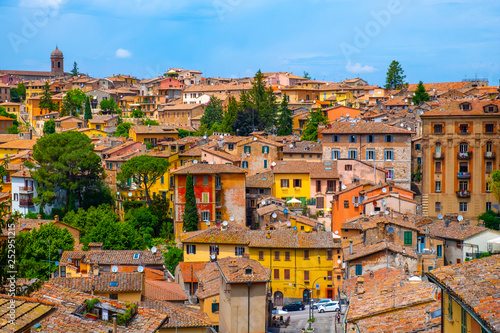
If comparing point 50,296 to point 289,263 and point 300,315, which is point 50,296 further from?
point 289,263

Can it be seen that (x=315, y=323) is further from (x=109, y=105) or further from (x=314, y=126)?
(x=109, y=105)

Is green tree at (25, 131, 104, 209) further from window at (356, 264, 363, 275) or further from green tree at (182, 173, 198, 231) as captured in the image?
window at (356, 264, 363, 275)

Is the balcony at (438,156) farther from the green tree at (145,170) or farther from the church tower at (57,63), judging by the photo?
the church tower at (57,63)

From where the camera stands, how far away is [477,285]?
1103cm


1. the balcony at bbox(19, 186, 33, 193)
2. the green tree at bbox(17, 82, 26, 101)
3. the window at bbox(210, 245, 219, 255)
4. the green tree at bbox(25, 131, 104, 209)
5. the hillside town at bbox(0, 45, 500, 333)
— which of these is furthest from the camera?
the green tree at bbox(17, 82, 26, 101)

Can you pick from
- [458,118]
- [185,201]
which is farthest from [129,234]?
[458,118]

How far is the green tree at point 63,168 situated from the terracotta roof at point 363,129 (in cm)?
1954

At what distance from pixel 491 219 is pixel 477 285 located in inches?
1684

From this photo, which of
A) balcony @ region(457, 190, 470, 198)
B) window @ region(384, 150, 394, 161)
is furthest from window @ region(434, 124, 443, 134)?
balcony @ region(457, 190, 470, 198)

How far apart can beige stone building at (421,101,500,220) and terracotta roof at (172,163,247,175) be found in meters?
13.2

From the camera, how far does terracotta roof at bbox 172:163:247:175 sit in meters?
54.1

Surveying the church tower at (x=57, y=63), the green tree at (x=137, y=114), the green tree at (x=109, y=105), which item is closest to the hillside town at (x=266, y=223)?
the green tree at (x=137, y=114)

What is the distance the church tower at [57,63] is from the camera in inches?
6550

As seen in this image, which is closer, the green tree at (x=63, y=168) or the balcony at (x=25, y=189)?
the green tree at (x=63, y=168)
